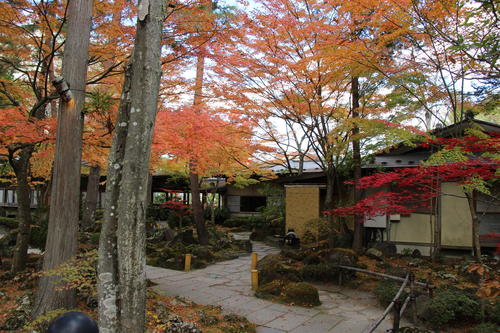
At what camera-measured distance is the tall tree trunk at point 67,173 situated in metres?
5.89

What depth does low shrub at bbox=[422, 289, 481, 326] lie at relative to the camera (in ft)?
19.0

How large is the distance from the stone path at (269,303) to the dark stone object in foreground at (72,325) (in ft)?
10.7

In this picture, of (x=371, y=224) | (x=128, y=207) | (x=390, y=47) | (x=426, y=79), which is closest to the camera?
(x=128, y=207)

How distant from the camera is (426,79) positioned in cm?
866

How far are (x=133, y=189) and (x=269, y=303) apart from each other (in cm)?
526

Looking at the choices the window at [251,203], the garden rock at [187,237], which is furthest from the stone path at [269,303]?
the window at [251,203]

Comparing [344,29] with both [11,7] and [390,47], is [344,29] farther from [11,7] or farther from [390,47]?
[11,7]

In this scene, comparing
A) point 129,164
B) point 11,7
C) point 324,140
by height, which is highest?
point 11,7

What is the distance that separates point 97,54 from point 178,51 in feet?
5.81

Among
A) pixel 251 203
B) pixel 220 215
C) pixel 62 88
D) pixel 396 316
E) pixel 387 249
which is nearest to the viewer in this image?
pixel 396 316

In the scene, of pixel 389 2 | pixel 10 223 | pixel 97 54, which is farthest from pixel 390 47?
pixel 10 223

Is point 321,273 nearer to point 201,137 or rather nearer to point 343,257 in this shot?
point 343,257

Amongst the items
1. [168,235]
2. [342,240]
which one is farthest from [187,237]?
[342,240]

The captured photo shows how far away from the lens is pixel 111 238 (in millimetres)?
3088
